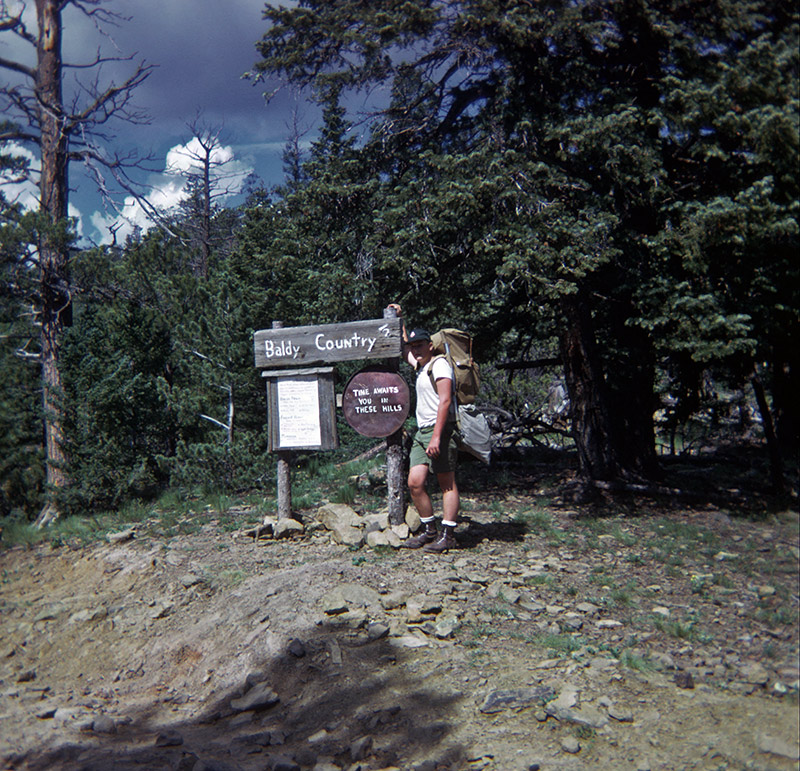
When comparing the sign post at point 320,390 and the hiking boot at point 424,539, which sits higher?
the sign post at point 320,390

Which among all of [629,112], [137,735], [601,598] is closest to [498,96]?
[629,112]

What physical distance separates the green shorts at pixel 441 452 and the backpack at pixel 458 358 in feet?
1.08

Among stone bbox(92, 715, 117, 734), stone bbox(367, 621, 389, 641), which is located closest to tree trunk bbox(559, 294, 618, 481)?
stone bbox(367, 621, 389, 641)

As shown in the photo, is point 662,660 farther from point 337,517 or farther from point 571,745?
point 337,517

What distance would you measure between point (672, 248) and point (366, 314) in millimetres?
3858

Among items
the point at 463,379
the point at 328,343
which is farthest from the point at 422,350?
the point at 328,343

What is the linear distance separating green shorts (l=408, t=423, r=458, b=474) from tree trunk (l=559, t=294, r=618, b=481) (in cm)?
278

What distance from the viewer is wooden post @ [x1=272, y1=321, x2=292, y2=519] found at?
7.51 metres

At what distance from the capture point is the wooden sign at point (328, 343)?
6.90 meters

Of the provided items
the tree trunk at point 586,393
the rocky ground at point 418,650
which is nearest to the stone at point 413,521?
the rocky ground at point 418,650

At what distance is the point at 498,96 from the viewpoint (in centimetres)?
773

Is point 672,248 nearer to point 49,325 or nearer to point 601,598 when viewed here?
point 601,598

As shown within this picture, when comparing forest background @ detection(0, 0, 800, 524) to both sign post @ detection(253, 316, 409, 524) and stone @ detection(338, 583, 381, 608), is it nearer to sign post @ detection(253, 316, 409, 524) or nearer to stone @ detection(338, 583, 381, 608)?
sign post @ detection(253, 316, 409, 524)

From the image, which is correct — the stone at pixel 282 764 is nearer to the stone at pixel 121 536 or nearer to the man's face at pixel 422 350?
the man's face at pixel 422 350
